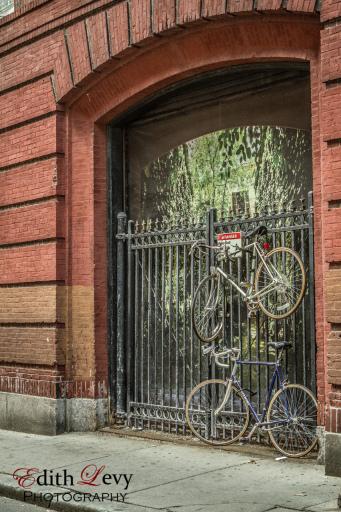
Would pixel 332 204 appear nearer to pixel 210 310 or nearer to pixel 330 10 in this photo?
pixel 330 10

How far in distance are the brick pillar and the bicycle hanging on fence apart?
1.87ft

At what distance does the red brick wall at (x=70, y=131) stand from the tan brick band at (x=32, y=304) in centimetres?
3

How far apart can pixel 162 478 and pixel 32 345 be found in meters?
3.98

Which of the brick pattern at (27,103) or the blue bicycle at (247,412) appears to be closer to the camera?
the blue bicycle at (247,412)

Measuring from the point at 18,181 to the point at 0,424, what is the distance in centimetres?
351

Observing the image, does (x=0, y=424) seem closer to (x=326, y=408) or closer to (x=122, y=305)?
(x=122, y=305)

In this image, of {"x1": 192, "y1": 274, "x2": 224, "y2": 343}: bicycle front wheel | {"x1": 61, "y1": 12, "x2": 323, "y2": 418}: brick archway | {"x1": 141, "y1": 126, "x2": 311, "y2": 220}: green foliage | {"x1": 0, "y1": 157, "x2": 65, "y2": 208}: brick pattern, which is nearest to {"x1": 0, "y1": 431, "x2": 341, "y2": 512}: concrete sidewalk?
{"x1": 192, "y1": 274, "x2": 224, "y2": 343}: bicycle front wheel

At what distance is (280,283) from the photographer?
315 inches

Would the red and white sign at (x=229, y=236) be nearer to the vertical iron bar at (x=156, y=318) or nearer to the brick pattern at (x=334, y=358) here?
the vertical iron bar at (x=156, y=318)

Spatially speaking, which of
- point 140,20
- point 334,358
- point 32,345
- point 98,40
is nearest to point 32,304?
point 32,345

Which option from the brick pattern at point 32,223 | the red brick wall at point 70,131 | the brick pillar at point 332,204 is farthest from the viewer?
the brick pattern at point 32,223

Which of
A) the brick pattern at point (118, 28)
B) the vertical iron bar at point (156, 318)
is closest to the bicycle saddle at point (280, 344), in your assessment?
the vertical iron bar at point (156, 318)

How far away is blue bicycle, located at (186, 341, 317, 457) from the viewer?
308 inches

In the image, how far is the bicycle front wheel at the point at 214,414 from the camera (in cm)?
857
